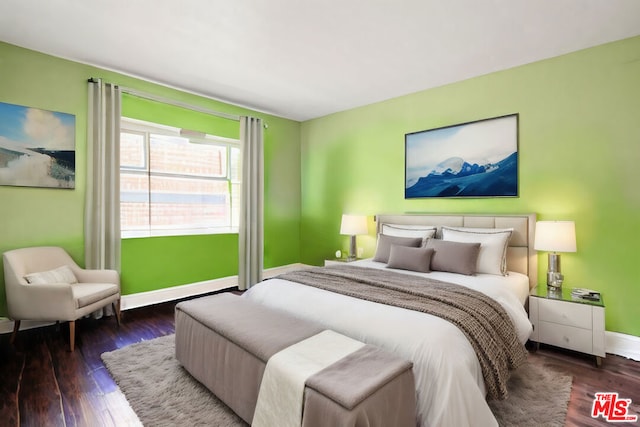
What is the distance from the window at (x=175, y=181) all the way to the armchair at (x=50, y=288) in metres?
0.82

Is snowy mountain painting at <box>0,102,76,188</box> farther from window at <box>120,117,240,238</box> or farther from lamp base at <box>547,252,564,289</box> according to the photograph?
lamp base at <box>547,252,564,289</box>

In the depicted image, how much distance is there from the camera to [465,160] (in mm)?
3641

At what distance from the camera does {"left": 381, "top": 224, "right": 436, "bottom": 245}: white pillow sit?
138 inches

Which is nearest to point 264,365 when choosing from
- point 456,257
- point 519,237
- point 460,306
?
point 460,306

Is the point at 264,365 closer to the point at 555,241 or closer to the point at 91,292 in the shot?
the point at 91,292

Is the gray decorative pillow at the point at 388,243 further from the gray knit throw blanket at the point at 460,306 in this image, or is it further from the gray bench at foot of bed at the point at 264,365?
the gray bench at foot of bed at the point at 264,365

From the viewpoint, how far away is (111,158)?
3.43 meters

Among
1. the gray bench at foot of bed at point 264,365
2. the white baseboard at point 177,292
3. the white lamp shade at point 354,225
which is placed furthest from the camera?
the white lamp shade at point 354,225

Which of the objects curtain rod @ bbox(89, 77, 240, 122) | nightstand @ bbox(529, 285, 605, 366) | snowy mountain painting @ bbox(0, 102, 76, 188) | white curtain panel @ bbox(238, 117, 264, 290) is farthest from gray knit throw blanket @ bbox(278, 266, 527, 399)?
curtain rod @ bbox(89, 77, 240, 122)

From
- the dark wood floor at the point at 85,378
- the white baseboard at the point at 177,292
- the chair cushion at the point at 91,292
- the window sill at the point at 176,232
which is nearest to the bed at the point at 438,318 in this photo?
the dark wood floor at the point at 85,378

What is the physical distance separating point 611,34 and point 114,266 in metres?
5.17

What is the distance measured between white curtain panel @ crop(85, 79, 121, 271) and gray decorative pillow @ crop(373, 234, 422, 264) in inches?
113

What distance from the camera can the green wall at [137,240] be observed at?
2.99 meters

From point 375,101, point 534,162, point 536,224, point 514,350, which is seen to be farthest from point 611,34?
point 514,350
